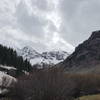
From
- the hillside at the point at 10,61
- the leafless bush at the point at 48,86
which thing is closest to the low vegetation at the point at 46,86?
the leafless bush at the point at 48,86

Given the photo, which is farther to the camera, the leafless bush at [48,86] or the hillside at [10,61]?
the hillside at [10,61]

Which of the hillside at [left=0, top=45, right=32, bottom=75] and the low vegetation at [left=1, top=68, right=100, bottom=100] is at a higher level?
the hillside at [left=0, top=45, right=32, bottom=75]

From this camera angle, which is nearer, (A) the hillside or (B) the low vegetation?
(B) the low vegetation

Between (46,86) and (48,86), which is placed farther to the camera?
(46,86)

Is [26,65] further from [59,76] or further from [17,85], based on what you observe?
[59,76]

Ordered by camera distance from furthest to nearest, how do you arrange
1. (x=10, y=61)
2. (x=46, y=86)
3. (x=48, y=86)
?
1. (x=10, y=61)
2. (x=46, y=86)
3. (x=48, y=86)

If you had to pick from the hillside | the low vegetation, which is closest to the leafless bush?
the low vegetation

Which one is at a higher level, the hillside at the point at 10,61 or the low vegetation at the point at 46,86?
the hillside at the point at 10,61

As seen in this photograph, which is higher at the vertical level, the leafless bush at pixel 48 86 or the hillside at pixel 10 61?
the hillside at pixel 10 61

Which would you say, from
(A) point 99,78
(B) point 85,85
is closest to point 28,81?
(B) point 85,85

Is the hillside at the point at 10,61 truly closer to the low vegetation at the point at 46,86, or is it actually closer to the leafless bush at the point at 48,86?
the low vegetation at the point at 46,86

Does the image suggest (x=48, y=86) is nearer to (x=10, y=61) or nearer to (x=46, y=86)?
(x=46, y=86)

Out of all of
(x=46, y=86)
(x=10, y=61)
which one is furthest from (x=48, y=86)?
(x=10, y=61)

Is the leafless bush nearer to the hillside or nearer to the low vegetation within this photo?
the low vegetation
